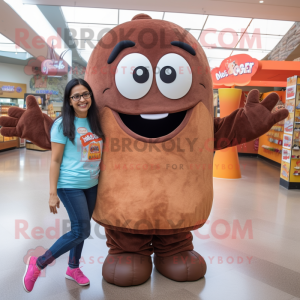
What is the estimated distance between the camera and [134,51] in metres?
1.92

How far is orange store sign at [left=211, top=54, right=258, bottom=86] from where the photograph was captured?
19.5 feet

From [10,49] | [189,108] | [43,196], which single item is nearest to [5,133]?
[189,108]

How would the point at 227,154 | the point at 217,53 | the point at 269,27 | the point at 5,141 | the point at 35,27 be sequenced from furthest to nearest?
1. the point at 217,53
2. the point at 5,141
3. the point at 269,27
4. the point at 35,27
5. the point at 227,154

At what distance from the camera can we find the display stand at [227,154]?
571 cm

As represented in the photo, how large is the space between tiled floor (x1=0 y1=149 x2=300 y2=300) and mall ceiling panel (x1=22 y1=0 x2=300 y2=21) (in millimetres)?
3575

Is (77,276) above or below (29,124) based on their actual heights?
below

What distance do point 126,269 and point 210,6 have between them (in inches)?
213

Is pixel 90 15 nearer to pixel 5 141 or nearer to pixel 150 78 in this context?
pixel 5 141

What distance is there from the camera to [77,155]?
1812mm

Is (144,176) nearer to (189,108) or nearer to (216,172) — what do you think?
(189,108)

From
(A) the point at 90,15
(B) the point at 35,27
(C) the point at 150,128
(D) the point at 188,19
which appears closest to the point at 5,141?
(B) the point at 35,27

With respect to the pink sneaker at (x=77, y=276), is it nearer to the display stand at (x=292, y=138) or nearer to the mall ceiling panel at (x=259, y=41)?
the display stand at (x=292, y=138)

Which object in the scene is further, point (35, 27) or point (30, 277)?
point (35, 27)

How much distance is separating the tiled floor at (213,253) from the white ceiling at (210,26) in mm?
4996
